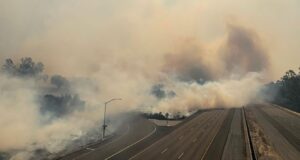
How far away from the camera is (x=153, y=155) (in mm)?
61469

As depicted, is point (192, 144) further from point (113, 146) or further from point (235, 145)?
point (113, 146)

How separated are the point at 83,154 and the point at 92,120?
5891 cm

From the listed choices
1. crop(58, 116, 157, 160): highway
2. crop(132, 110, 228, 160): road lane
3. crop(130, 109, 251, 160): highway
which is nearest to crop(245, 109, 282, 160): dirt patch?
crop(130, 109, 251, 160): highway

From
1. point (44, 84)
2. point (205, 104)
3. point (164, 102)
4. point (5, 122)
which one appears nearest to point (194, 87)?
point (205, 104)

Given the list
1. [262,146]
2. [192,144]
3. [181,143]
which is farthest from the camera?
[181,143]

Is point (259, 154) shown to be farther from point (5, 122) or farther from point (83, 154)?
point (5, 122)

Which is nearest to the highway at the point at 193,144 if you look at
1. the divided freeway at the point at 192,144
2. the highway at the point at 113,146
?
the divided freeway at the point at 192,144

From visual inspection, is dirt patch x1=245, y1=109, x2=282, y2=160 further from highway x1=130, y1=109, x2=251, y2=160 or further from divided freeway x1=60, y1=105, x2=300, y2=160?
highway x1=130, y1=109, x2=251, y2=160

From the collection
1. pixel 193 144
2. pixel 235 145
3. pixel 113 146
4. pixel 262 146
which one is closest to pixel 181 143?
pixel 193 144

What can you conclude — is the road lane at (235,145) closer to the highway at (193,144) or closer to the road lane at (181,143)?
the highway at (193,144)

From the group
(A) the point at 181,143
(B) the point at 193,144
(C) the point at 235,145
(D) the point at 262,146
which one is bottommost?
(D) the point at 262,146

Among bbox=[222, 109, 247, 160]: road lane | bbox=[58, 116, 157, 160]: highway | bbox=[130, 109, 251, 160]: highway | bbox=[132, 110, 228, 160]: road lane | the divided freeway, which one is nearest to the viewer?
bbox=[222, 109, 247, 160]: road lane

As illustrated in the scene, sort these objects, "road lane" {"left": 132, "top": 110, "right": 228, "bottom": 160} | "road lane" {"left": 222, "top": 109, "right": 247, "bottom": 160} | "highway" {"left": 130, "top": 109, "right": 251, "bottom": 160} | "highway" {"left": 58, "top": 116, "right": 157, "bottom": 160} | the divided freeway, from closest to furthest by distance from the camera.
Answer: "road lane" {"left": 222, "top": 109, "right": 247, "bottom": 160} → "highway" {"left": 130, "top": 109, "right": 251, "bottom": 160} → the divided freeway → "road lane" {"left": 132, "top": 110, "right": 228, "bottom": 160} → "highway" {"left": 58, "top": 116, "right": 157, "bottom": 160}

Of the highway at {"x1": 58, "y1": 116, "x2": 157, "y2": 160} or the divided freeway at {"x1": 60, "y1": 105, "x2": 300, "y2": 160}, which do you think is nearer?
the divided freeway at {"x1": 60, "y1": 105, "x2": 300, "y2": 160}
